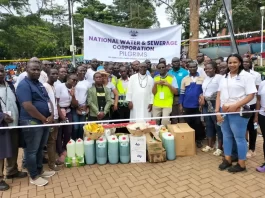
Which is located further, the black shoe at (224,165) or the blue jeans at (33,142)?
the black shoe at (224,165)

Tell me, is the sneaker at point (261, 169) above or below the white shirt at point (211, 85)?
below

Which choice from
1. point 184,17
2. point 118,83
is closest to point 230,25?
point 118,83

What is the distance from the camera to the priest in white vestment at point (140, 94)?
5172 mm

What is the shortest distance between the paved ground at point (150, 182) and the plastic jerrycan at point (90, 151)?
149mm

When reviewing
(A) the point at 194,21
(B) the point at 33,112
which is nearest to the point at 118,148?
(B) the point at 33,112

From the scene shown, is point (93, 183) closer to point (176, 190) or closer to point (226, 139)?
point (176, 190)

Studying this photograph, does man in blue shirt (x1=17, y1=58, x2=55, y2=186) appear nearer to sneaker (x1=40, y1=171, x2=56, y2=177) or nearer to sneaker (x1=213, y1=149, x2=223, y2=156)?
sneaker (x1=40, y1=171, x2=56, y2=177)

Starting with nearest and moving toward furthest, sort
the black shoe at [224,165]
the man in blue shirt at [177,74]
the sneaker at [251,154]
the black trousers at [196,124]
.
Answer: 1. the black shoe at [224,165]
2. the sneaker at [251,154]
3. the black trousers at [196,124]
4. the man in blue shirt at [177,74]

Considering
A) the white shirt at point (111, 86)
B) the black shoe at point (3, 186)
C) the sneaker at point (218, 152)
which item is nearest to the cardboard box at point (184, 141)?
the sneaker at point (218, 152)

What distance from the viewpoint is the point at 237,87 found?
3.66 m

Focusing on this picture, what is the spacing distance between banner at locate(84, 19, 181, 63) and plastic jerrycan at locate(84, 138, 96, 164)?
2.16 m

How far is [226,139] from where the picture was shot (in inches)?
158

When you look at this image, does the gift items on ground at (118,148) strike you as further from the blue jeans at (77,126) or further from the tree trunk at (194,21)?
the tree trunk at (194,21)

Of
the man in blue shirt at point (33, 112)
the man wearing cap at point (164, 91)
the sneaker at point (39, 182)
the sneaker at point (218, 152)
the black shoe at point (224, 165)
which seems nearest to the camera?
the man in blue shirt at point (33, 112)
